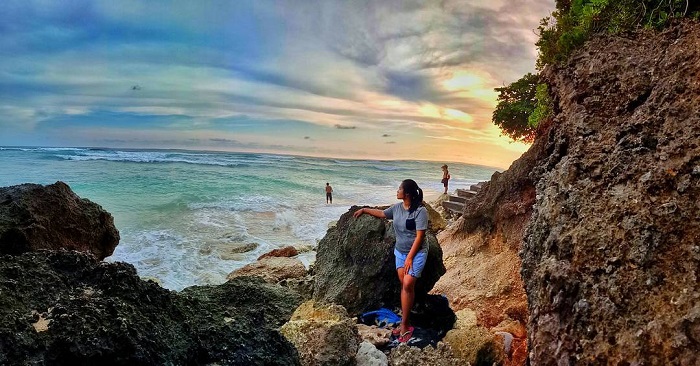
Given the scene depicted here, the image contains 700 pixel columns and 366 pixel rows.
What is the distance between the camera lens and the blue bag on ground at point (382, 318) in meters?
5.12

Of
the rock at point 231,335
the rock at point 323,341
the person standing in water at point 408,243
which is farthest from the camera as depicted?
the person standing in water at point 408,243

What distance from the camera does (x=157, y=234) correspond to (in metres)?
15.1

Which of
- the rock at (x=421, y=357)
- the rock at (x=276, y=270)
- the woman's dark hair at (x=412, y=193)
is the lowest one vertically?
the rock at (x=276, y=270)

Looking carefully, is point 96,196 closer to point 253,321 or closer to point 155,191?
point 155,191

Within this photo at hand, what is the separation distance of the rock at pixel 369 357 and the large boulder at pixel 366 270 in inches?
64.0

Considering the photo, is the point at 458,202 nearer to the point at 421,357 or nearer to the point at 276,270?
the point at 276,270

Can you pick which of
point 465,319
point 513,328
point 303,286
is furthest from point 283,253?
point 513,328

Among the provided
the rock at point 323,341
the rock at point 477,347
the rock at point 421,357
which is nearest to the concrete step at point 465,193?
the rock at point 477,347

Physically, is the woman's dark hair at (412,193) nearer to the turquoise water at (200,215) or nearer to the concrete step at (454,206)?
the turquoise water at (200,215)

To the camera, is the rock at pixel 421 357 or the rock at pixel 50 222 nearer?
the rock at pixel 421 357

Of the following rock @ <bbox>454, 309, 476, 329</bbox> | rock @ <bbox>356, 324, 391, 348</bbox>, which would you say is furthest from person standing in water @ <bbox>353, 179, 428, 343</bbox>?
rock @ <bbox>454, 309, 476, 329</bbox>

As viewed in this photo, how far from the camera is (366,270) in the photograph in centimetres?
572

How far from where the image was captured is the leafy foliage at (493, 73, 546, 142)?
16.2 m

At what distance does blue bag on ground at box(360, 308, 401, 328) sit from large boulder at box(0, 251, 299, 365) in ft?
7.98
